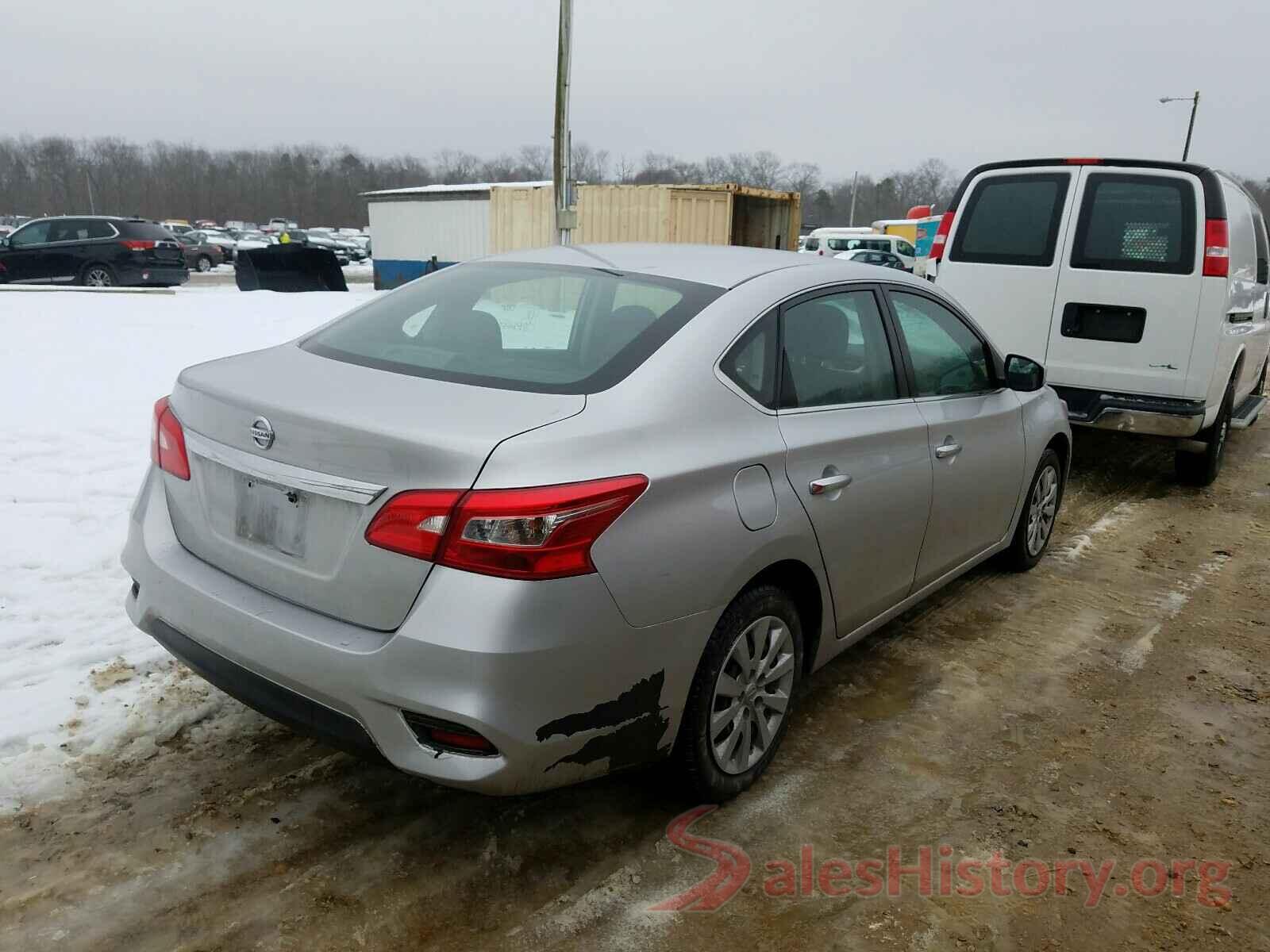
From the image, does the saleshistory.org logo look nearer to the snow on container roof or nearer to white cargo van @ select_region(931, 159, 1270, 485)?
white cargo van @ select_region(931, 159, 1270, 485)

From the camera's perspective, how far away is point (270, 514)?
2.50m

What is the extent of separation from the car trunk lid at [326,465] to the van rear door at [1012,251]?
514 centimetres

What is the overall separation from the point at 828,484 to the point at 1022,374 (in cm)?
183

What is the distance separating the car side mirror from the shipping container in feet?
42.8

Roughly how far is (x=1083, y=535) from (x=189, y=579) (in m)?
5.18

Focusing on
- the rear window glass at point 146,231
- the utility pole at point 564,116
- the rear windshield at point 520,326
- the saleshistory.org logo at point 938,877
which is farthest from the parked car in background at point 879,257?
the saleshistory.org logo at point 938,877

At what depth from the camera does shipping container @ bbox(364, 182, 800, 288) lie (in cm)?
2062

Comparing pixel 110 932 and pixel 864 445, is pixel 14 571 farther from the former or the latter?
pixel 864 445

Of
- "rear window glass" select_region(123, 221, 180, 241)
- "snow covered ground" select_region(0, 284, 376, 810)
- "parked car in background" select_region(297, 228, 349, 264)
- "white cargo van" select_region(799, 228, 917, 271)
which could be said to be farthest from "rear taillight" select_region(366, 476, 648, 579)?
"parked car in background" select_region(297, 228, 349, 264)

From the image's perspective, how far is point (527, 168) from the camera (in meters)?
92.4

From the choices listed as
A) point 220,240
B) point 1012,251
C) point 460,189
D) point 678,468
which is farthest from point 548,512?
point 220,240

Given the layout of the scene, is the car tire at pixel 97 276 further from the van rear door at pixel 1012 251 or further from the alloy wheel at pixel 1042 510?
the alloy wheel at pixel 1042 510

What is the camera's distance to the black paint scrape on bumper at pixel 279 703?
2.38 meters

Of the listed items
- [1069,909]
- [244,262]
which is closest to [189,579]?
[1069,909]
